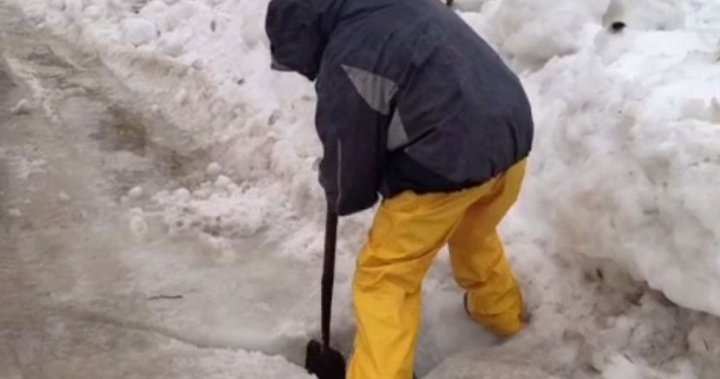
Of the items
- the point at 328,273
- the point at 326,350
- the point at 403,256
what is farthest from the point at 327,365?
the point at 403,256

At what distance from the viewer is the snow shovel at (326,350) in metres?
3.67

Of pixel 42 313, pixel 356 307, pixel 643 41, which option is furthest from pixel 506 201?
pixel 42 313

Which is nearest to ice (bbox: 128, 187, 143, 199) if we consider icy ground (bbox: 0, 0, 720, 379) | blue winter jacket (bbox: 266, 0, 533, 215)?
icy ground (bbox: 0, 0, 720, 379)

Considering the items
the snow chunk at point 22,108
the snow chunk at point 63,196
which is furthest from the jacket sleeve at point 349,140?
the snow chunk at point 22,108

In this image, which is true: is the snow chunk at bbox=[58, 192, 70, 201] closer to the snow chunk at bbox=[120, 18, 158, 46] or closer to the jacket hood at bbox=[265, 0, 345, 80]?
the snow chunk at bbox=[120, 18, 158, 46]

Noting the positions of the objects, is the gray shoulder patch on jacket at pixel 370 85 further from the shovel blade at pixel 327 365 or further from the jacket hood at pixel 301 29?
the shovel blade at pixel 327 365

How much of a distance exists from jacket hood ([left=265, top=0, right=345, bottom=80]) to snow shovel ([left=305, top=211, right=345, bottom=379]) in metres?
0.67

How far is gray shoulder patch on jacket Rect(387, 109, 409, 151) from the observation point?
10.2ft

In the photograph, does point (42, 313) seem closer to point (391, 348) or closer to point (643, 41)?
point (391, 348)

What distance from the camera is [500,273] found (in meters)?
3.70

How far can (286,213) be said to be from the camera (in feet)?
15.1

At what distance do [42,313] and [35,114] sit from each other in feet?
5.23

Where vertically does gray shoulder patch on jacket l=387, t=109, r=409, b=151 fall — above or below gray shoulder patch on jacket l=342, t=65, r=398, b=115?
below

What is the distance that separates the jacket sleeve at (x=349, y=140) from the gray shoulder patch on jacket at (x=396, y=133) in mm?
19
